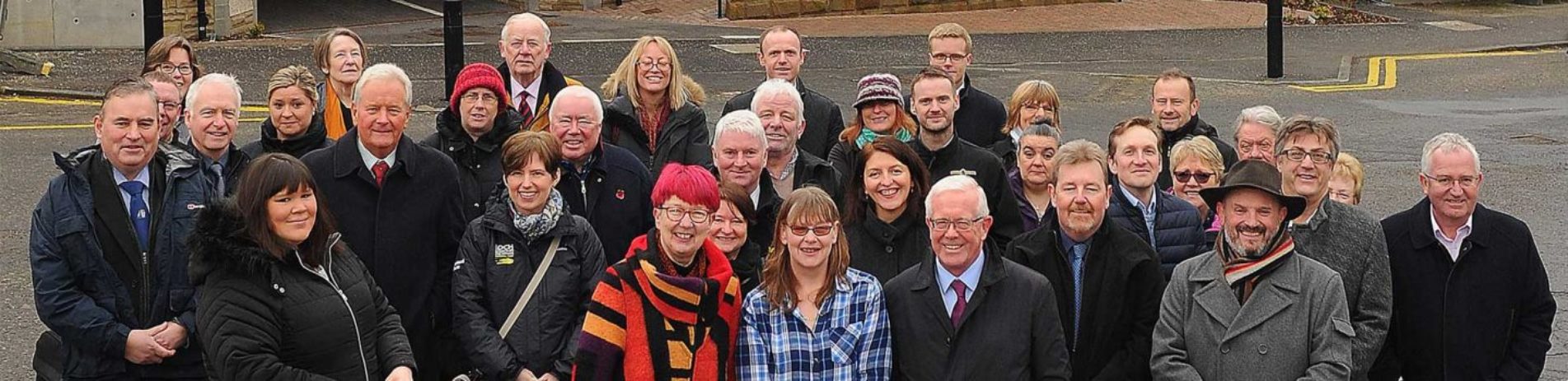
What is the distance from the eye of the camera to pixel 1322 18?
85.6ft

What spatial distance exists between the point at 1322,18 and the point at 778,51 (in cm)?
1890

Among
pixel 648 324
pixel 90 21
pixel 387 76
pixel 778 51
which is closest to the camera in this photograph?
pixel 648 324

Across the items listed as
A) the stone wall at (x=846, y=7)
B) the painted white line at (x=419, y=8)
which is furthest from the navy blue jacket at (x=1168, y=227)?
the painted white line at (x=419, y=8)

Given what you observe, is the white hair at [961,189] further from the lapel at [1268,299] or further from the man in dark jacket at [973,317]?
the lapel at [1268,299]

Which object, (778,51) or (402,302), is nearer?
(402,302)

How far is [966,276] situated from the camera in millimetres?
6133

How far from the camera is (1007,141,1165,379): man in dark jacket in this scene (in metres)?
6.54

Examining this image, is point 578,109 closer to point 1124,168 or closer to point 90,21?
point 1124,168

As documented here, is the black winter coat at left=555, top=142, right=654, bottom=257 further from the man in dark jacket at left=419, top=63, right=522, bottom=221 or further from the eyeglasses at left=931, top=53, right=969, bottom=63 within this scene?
the eyeglasses at left=931, top=53, right=969, bottom=63

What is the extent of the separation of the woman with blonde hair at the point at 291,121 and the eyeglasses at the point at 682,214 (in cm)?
194

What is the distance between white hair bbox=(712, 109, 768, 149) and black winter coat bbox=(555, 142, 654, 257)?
1.49ft

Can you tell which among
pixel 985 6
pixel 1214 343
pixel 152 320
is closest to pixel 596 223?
pixel 152 320

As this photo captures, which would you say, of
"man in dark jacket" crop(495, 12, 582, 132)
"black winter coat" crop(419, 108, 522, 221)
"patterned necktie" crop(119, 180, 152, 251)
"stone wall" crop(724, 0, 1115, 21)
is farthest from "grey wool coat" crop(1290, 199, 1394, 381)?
"stone wall" crop(724, 0, 1115, 21)

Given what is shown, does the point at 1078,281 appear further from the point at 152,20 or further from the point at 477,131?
the point at 152,20
